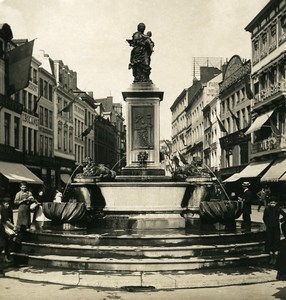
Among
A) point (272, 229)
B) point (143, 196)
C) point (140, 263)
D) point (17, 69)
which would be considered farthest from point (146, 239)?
point (17, 69)

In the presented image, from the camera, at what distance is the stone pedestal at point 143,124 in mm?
17719

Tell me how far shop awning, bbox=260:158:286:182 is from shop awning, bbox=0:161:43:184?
1887 cm

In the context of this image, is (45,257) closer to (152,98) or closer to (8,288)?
(8,288)

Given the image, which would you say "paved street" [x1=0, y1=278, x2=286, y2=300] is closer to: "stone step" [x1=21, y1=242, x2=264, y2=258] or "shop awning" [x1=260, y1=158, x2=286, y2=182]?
"stone step" [x1=21, y1=242, x2=264, y2=258]

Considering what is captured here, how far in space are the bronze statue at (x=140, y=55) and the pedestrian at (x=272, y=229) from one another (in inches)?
293

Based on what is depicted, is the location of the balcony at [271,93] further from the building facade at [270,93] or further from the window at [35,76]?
the window at [35,76]

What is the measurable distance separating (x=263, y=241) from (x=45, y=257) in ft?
17.4

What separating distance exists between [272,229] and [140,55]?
8.62 meters

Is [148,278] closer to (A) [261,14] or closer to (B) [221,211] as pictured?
(B) [221,211]

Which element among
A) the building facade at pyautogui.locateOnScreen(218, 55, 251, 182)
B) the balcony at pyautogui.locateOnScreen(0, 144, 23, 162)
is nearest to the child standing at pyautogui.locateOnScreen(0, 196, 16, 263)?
the balcony at pyautogui.locateOnScreen(0, 144, 23, 162)

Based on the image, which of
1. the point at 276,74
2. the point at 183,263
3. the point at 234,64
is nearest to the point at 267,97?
the point at 276,74

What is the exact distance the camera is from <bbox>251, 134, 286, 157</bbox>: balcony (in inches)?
1489

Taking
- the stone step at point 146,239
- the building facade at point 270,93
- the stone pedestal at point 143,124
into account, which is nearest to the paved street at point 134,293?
the stone step at point 146,239

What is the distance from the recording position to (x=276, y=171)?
37094 millimetres
